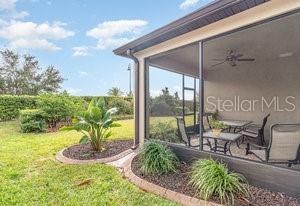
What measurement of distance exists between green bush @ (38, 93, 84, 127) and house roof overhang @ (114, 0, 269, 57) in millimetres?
7691

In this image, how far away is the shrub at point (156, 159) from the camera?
504 cm

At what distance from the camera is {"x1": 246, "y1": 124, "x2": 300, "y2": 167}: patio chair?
444cm

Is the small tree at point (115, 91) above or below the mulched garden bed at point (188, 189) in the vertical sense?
above

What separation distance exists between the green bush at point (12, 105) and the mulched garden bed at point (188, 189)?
Result: 514 inches

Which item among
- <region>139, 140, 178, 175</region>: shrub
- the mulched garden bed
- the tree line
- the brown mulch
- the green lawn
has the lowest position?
the green lawn

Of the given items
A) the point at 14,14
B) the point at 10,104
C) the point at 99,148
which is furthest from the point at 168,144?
the point at 14,14

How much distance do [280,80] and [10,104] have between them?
51.1 ft

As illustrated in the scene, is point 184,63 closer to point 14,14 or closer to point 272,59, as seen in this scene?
point 272,59

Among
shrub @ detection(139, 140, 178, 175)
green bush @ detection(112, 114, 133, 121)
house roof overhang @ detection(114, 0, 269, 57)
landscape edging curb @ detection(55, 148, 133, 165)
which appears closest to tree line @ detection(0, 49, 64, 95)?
green bush @ detection(112, 114, 133, 121)

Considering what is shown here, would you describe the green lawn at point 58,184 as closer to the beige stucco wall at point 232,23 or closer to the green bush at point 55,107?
the beige stucco wall at point 232,23

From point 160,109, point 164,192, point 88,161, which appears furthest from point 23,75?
point 164,192

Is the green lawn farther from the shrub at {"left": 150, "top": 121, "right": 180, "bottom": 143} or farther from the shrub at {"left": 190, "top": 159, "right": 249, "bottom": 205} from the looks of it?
the shrub at {"left": 150, "top": 121, "right": 180, "bottom": 143}

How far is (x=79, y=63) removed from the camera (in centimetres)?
2486

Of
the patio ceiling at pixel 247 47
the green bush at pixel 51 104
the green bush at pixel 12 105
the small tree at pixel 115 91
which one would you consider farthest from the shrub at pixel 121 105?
the patio ceiling at pixel 247 47
